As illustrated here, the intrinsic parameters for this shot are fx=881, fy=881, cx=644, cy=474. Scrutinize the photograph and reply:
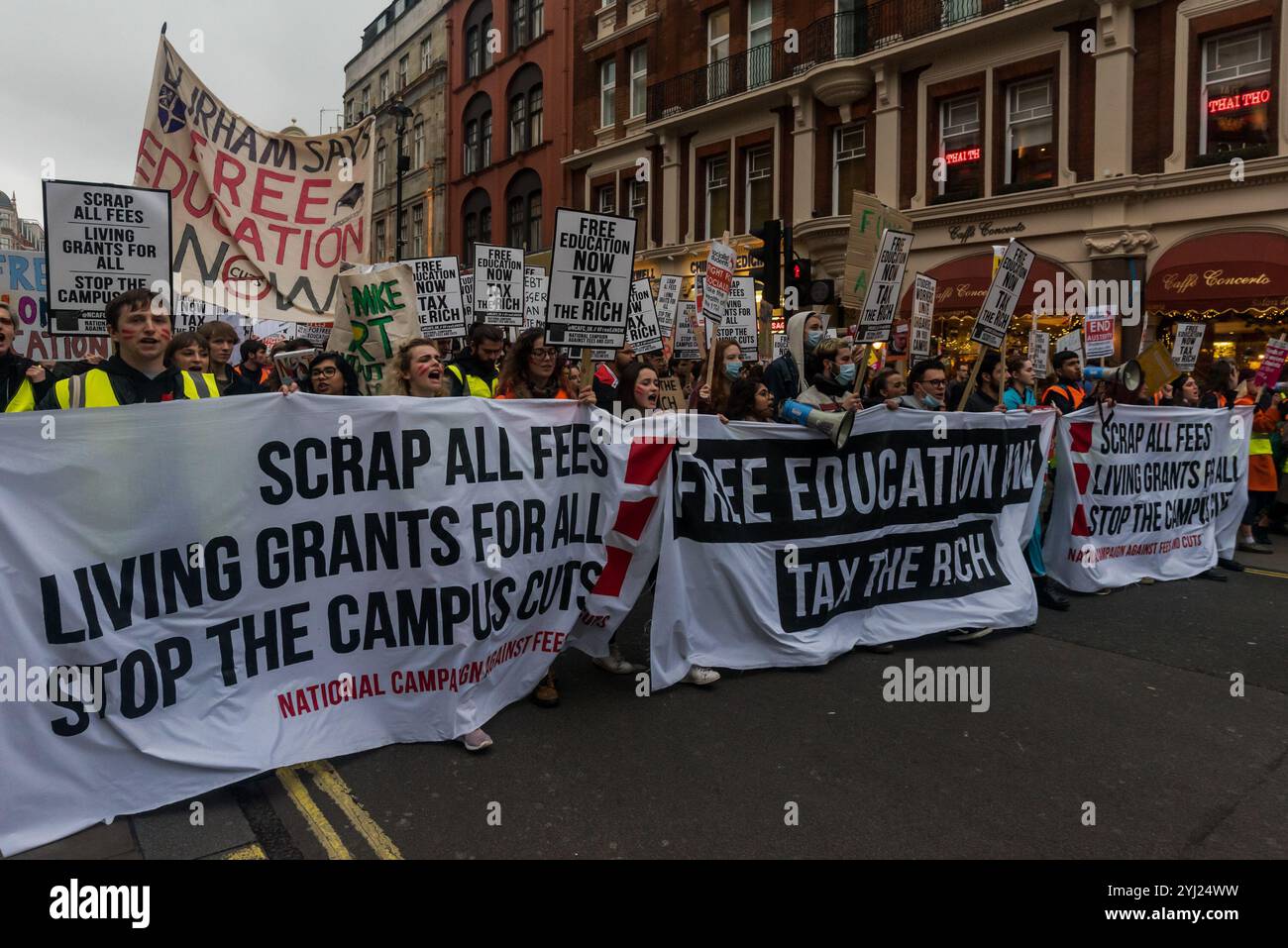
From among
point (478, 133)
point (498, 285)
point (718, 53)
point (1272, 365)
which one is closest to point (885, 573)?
point (1272, 365)

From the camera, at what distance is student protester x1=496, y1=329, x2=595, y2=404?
4.98m

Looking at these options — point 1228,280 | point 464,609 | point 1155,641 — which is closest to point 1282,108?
point 1228,280

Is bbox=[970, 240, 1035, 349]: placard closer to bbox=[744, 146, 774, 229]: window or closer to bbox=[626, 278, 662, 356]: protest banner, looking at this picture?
bbox=[626, 278, 662, 356]: protest banner

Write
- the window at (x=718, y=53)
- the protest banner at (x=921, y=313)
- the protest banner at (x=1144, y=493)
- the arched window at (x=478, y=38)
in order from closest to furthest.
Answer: the protest banner at (x=1144, y=493)
the protest banner at (x=921, y=313)
the window at (x=718, y=53)
the arched window at (x=478, y=38)

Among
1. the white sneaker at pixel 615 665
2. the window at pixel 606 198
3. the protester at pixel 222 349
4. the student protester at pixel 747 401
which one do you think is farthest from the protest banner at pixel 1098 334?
the window at pixel 606 198

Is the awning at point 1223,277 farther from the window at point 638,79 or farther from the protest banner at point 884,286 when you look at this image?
the window at point 638,79

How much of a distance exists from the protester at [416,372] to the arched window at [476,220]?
29852mm

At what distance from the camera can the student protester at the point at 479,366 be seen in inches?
A: 220

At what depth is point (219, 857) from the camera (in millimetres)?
2977

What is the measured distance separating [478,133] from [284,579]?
112ft

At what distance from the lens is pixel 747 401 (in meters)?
5.48

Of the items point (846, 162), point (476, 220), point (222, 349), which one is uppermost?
point (476, 220)

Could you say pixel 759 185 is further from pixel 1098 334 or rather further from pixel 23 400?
pixel 23 400
